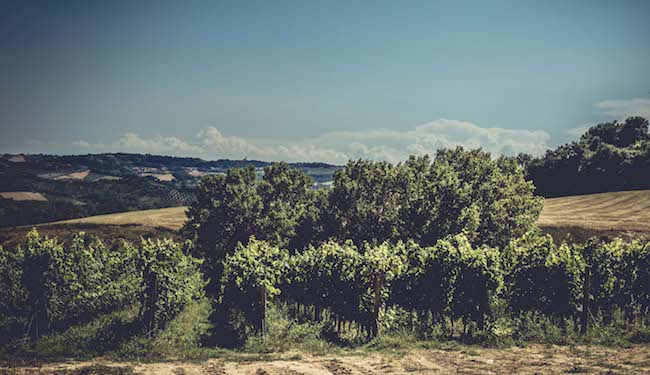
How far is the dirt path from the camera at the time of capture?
12195mm

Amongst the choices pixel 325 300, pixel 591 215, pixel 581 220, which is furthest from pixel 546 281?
pixel 591 215

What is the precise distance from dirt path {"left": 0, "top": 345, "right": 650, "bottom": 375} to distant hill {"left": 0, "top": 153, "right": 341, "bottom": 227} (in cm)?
2402

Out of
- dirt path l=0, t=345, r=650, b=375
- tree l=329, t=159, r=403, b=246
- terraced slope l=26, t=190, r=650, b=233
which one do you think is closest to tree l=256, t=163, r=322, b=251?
tree l=329, t=159, r=403, b=246

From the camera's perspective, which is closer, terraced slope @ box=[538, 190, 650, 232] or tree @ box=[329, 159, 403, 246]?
tree @ box=[329, 159, 403, 246]

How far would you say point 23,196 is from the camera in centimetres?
8200

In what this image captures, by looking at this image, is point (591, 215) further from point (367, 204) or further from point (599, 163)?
point (367, 204)

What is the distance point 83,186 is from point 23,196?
96.7 feet

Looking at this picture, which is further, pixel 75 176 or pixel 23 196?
pixel 75 176

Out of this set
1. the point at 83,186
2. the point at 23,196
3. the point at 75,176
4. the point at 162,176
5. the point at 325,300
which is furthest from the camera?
the point at 162,176

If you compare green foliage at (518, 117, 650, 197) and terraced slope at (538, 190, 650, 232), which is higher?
green foliage at (518, 117, 650, 197)

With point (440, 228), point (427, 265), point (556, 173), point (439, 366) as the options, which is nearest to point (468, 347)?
point (439, 366)

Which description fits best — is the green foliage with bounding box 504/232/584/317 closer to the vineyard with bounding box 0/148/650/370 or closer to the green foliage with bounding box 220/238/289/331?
the vineyard with bounding box 0/148/650/370

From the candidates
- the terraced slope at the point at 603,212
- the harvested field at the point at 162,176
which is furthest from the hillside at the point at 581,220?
the harvested field at the point at 162,176

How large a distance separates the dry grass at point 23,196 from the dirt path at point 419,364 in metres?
84.2
